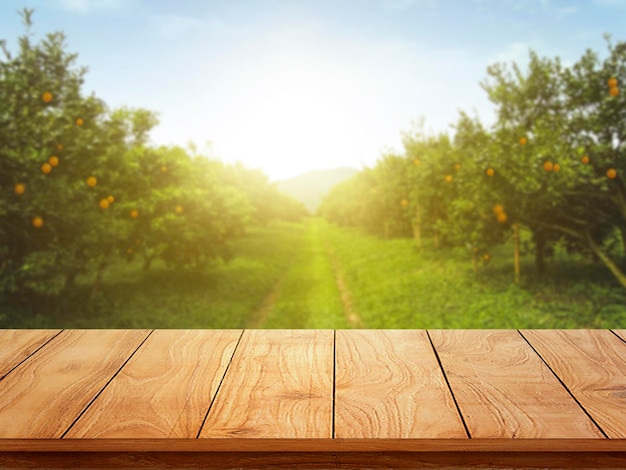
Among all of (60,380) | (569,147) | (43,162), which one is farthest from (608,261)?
(60,380)

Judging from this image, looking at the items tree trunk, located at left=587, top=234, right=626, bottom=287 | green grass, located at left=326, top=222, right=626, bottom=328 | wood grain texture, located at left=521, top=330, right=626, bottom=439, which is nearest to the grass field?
green grass, located at left=326, top=222, right=626, bottom=328

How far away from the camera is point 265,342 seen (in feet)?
8.84

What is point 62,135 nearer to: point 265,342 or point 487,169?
point 487,169

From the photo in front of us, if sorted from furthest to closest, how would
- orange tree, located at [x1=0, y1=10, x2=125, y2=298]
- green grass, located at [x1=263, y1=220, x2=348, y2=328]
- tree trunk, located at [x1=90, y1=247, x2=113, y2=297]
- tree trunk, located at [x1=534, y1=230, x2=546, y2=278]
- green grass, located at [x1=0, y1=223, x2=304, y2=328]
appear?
tree trunk, located at [x1=534, y1=230, x2=546, y2=278]
tree trunk, located at [x1=90, y1=247, x2=113, y2=297]
green grass, located at [x1=263, y1=220, x2=348, y2=328]
green grass, located at [x1=0, y1=223, x2=304, y2=328]
orange tree, located at [x1=0, y1=10, x2=125, y2=298]

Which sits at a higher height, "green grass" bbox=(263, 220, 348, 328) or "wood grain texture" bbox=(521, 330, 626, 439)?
"wood grain texture" bbox=(521, 330, 626, 439)

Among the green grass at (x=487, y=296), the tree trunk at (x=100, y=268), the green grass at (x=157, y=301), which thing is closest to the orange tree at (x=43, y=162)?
the green grass at (x=157, y=301)

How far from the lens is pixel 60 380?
2.29 metres

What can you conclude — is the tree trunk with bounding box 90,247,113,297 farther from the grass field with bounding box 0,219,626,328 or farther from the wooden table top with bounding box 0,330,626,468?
the wooden table top with bounding box 0,330,626,468

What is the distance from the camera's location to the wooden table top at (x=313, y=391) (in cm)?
175

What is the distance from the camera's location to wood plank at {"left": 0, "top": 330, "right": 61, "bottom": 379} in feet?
8.23

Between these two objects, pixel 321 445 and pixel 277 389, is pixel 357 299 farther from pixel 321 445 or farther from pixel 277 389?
pixel 321 445

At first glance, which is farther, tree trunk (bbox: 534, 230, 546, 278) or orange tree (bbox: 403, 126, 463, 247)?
orange tree (bbox: 403, 126, 463, 247)

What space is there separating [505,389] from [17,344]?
2.29 metres

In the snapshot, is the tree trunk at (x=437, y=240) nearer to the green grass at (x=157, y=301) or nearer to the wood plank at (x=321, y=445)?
the green grass at (x=157, y=301)
